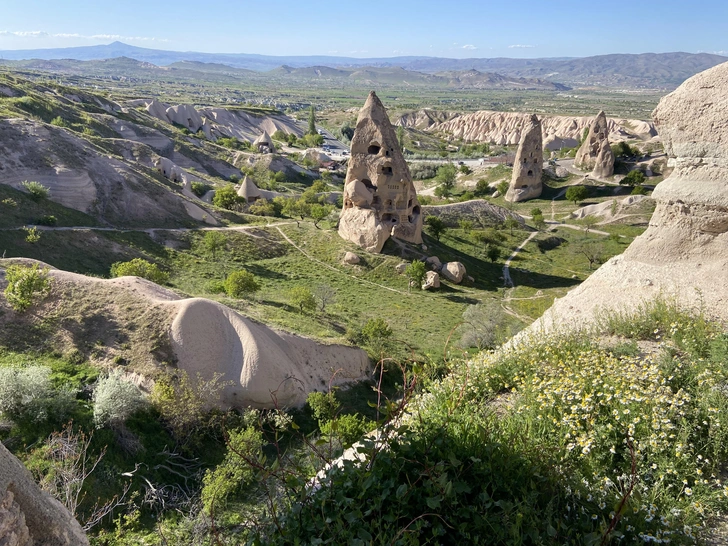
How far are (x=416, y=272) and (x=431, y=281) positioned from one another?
1465 millimetres

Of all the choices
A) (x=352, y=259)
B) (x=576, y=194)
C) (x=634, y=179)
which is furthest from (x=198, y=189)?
(x=634, y=179)

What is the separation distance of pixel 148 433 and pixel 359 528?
9554 mm

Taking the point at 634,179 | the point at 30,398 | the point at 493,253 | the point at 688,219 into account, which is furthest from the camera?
the point at 634,179

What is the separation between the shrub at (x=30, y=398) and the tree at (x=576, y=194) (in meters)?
57.6

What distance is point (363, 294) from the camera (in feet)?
104

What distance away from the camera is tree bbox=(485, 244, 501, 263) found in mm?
39812

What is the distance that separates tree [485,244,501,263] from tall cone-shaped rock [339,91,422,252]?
6.61 meters

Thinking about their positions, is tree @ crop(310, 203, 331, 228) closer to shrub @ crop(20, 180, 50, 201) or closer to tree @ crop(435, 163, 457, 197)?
shrub @ crop(20, 180, 50, 201)

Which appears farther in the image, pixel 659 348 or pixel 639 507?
pixel 659 348

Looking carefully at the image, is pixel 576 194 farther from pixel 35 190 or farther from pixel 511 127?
pixel 511 127

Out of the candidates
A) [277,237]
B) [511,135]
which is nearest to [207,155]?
[277,237]

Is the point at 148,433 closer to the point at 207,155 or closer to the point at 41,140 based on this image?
the point at 41,140

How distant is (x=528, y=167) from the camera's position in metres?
60.7

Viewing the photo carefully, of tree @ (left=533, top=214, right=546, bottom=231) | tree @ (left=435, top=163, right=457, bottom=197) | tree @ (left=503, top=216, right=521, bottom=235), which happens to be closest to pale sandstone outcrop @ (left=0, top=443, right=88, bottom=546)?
tree @ (left=503, top=216, right=521, bottom=235)
